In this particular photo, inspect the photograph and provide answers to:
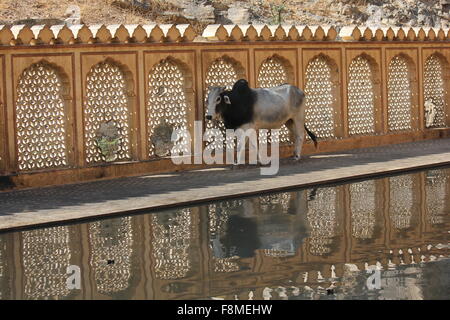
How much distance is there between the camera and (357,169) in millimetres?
12828

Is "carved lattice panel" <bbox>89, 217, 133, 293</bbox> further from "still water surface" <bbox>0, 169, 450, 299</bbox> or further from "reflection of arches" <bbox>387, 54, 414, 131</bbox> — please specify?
"reflection of arches" <bbox>387, 54, 414, 131</bbox>

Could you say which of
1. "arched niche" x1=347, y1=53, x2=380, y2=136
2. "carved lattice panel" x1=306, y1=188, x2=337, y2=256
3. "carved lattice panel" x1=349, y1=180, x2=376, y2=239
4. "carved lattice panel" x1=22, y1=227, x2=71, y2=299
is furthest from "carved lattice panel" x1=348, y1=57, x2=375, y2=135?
"carved lattice panel" x1=22, y1=227, x2=71, y2=299

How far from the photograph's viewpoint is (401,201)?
10445mm

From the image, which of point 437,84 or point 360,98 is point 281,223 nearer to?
point 360,98

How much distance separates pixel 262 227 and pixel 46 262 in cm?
217

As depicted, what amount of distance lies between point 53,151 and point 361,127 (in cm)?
560

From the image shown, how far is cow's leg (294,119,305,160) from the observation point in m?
14.1

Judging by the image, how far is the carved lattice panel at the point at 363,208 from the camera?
8664 millimetres

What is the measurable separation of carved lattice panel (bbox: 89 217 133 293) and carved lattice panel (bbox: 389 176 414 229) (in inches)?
94.5

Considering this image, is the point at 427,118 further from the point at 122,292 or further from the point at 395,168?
the point at 122,292

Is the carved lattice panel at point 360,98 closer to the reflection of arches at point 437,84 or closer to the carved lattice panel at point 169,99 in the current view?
the reflection of arches at point 437,84

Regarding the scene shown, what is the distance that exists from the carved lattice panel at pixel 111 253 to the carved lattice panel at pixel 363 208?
6.41 feet

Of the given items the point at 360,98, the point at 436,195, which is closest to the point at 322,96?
the point at 360,98
